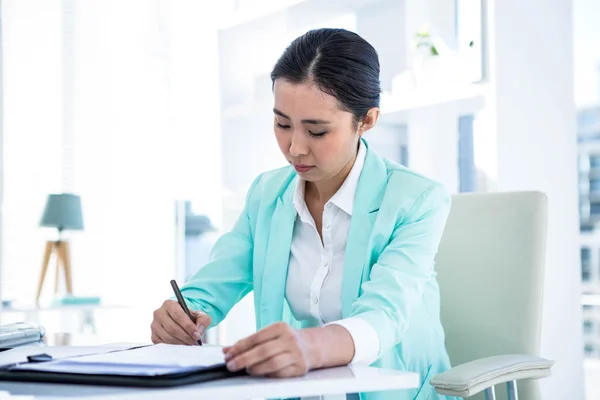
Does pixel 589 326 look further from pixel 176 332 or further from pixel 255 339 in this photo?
pixel 255 339

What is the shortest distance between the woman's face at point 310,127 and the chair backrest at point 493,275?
412 millimetres

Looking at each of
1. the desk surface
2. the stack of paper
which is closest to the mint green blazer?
the stack of paper

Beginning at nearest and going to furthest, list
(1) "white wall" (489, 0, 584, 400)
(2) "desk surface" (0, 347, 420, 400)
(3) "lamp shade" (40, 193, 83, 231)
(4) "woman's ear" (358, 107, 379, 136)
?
(2) "desk surface" (0, 347, 420, 400)
(4) "woman's ear" (358, 107, 379, 136)
(1) "white wall" (489, 0, 584, 400)
(3) "lamp shade" (40, 193, 83, 231)

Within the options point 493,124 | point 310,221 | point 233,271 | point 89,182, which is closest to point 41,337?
point 233,271

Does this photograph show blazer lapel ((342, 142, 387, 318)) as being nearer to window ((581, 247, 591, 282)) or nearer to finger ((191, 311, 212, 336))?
finger ((191, 311, 212, 336))

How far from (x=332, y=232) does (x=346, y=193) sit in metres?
0.08

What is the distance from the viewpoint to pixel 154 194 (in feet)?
17.9

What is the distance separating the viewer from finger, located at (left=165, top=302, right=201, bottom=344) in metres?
1.20

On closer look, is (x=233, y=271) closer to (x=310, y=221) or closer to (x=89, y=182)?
(x=310, y=221)

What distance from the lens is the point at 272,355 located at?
834 mm

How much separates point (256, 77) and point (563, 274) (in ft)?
6.79

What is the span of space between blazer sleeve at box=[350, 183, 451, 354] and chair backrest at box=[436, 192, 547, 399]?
0.22 meters

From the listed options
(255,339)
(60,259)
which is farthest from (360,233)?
(60,259)

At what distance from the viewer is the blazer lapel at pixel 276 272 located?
1476mm
